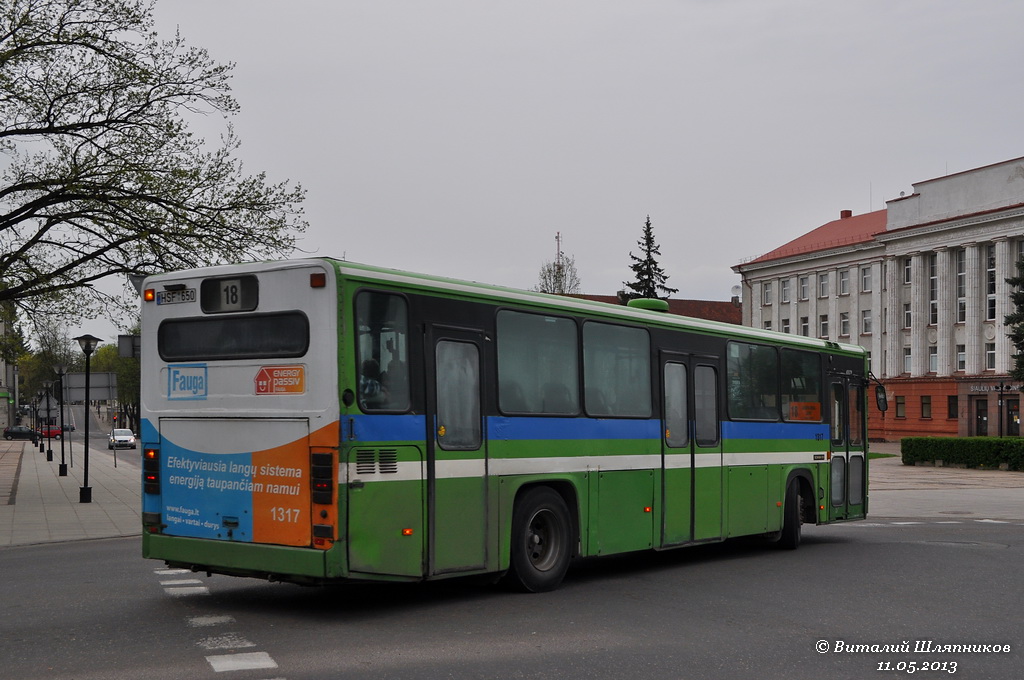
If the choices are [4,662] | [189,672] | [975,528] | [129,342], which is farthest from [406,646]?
[975,528]

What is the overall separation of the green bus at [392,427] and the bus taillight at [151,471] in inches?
0.6

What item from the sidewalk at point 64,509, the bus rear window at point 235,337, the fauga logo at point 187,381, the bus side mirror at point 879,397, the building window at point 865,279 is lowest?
the sidewalk at point 64,509

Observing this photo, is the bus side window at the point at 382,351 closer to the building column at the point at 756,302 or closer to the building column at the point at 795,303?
→ the building column at the point at 795,303

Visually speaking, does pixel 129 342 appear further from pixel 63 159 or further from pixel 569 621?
pixel 569 621

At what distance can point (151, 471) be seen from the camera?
10.5 m

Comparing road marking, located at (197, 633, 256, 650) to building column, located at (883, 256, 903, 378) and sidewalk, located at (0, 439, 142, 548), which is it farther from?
building column, located at (883, 256, 903, 378)

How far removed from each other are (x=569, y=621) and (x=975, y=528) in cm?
1321

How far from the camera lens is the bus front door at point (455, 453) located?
1011 cm

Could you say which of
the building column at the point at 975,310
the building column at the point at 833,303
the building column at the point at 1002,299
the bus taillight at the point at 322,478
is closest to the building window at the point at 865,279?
the building column at the point at 833,303

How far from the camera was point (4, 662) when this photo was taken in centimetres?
786

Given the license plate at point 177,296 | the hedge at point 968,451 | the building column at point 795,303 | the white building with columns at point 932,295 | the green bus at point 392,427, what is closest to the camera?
the green bus at point 392,427

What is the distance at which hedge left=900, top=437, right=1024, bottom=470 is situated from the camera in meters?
47.0

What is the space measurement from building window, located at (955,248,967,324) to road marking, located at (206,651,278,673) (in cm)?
8140

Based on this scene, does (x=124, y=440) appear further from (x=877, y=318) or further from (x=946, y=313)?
(x=946, y=313)
